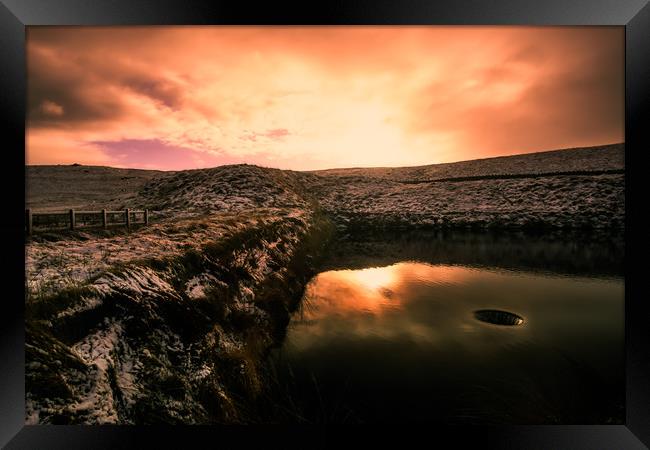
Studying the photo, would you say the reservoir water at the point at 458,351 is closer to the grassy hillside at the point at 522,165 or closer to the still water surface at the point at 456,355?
the still water surface at the point at 456,355

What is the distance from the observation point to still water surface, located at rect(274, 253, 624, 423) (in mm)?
6945

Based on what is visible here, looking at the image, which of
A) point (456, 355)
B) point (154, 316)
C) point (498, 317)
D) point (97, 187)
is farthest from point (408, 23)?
point (97, 187)

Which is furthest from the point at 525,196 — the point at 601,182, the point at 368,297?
the point at 368,297

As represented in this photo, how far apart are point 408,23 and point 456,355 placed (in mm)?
10380

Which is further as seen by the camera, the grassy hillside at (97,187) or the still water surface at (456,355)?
Result: the grassy hillside at (97,187)

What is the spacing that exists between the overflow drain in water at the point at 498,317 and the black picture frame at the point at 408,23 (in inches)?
218

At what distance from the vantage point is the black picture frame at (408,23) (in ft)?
18.8

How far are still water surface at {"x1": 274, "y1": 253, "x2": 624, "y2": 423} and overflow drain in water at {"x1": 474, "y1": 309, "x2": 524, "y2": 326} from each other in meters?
0.11

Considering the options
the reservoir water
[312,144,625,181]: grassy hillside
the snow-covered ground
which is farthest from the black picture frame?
[312,144,625,181]: grassy hillside

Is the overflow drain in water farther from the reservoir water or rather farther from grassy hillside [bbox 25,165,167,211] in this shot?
grassy hillside [bbox 25,165,167,211]

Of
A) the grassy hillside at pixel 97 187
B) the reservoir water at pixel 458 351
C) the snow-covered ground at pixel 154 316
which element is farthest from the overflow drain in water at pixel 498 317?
the grassy hillside at pixel 97 187

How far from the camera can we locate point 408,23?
5867 mm
